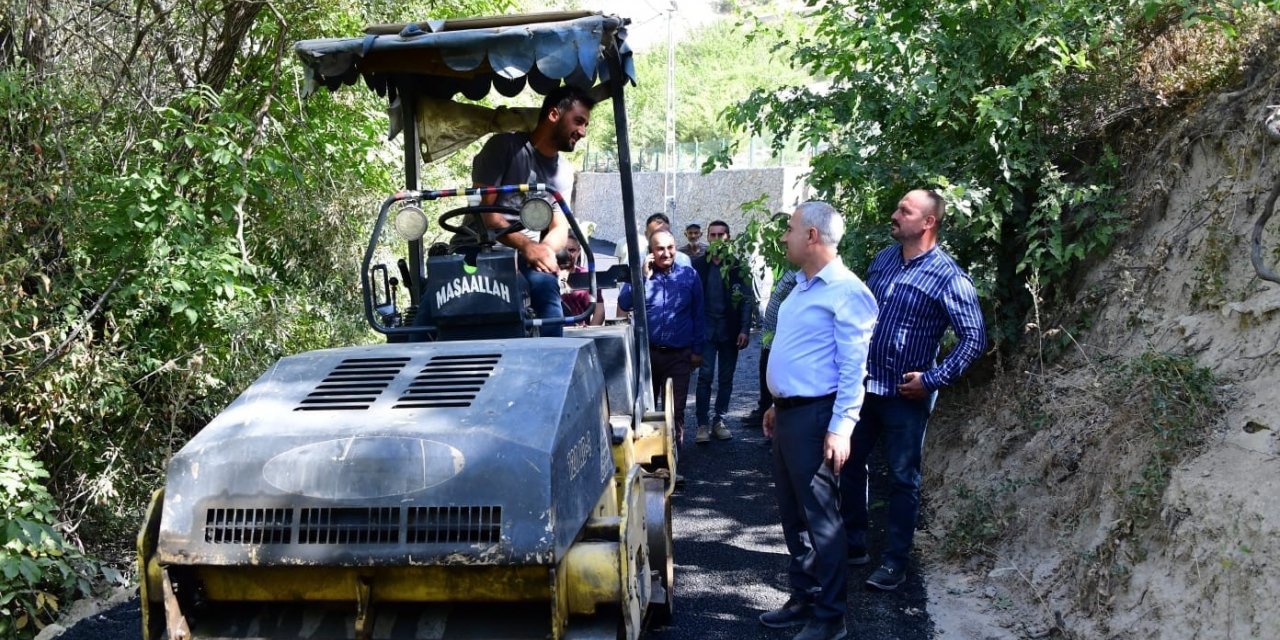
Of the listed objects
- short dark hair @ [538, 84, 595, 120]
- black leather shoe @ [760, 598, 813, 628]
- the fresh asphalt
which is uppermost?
short dark hair @ [538, 84, 595, 120]

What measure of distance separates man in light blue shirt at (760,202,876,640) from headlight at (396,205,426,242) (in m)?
1.65

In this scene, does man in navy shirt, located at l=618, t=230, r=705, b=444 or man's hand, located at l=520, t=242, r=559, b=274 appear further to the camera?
man in navy shirt, located at l=618, t=230, r=705, b=444

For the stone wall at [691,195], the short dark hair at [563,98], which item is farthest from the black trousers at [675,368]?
the stone wall at [691,195]

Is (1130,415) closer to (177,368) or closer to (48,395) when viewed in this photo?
(177,368)

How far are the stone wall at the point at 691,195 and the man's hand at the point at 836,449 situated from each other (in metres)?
18.9

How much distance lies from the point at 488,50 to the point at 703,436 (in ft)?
17.4

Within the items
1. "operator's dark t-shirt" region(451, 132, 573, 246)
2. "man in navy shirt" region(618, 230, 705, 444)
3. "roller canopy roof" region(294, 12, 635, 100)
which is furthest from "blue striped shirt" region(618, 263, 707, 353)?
"roller canopy roof" region(294, 12, 635, 100)

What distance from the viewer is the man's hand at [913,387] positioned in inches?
220

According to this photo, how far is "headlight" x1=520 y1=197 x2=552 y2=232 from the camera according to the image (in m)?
→ 4.66

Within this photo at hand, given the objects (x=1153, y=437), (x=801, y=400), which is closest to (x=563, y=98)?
(x=801, y=400)

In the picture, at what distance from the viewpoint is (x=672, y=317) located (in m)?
8.41

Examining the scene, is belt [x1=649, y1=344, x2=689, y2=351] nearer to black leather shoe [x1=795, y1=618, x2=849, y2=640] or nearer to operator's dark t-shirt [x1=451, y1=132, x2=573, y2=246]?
operator's dark t-shirt [x1=451, y1=132, x2=573, y2=246]

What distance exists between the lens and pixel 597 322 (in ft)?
21.7

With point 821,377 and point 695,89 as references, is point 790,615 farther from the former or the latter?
point 695,89
